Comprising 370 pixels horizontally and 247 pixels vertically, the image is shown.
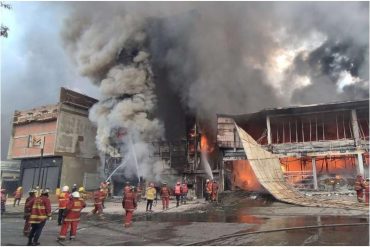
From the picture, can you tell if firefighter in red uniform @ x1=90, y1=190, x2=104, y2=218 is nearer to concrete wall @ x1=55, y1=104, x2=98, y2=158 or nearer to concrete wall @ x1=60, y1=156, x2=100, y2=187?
concrete wall @ x1=60, y1=156, x2=100, y2=187

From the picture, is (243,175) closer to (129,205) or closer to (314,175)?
(314,175)

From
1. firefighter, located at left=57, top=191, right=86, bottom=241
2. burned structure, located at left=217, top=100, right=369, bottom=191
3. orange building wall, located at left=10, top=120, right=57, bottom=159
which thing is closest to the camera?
firefighter, located at left=57, top=191, right=86, bottom=241

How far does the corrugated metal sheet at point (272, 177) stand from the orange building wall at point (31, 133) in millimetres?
18908

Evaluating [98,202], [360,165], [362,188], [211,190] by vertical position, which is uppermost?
[360,165]

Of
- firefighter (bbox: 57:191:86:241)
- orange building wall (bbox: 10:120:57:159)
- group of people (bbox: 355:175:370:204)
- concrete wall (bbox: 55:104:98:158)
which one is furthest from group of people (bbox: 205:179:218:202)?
orange building wall (bbox: 10:120:57:159)

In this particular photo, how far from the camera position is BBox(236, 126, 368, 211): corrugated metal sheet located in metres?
17.7

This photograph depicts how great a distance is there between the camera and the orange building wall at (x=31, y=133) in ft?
108

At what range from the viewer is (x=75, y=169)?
33344mm

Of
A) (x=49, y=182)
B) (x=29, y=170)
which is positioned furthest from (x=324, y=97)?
(x=29, y=170)

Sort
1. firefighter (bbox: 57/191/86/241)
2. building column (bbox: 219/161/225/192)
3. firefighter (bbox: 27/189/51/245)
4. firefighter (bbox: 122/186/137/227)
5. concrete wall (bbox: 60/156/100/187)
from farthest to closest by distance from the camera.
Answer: concrete wall (bbox: 60/156/100/187)
building column (bbox: 219/161/225/192)
firefighter (bbox: 122/186/137/227)
firefighter (bbox: 57/191/86/241)
firefighter (bbox: 27/189/51/245)

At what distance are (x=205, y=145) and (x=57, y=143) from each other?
13.5m

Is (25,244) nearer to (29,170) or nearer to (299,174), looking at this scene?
(299,174)

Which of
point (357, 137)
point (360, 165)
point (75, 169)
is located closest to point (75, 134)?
point (75, 169)

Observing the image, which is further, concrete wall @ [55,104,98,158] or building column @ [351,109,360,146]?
concrete wall @ [55,104,98,158]
